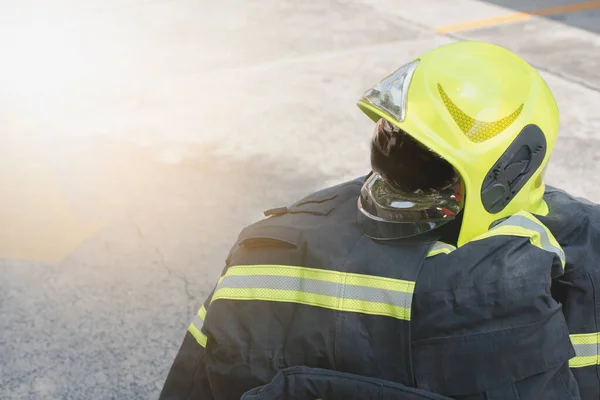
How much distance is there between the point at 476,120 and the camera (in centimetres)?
162

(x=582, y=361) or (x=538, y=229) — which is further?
(x=582, y=361)

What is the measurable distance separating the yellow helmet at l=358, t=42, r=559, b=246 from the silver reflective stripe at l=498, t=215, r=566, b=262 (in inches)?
4.2

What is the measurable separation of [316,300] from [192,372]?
1.48ft

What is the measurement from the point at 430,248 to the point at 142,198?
2.47 meters

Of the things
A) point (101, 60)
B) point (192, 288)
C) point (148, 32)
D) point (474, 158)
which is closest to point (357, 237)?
point (474, 158)

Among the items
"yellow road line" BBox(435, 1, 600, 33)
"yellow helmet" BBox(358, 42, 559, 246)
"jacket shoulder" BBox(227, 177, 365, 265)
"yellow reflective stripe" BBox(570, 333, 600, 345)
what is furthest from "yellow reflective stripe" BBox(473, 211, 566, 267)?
"yellow road line" BBox(435, 1, 600, 33)

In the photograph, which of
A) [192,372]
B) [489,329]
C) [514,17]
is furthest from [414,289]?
[514,17]

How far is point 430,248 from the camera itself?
1.55 m

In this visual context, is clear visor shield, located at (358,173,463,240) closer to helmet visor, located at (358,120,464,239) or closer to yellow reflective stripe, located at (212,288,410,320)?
helmet visor, located at (358,120,464,239)

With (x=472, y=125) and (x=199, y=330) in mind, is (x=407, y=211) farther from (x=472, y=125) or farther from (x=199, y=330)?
(x=199, y=330)

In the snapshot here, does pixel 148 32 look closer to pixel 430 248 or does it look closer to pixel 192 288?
pixel 192 288

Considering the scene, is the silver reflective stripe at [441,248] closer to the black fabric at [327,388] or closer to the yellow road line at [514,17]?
the black fabric at [327,388]

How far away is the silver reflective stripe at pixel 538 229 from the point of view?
1.54 meters

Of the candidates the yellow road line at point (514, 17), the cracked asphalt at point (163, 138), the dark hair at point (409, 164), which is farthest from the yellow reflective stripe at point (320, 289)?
the yellow road line at point (514, 17)
